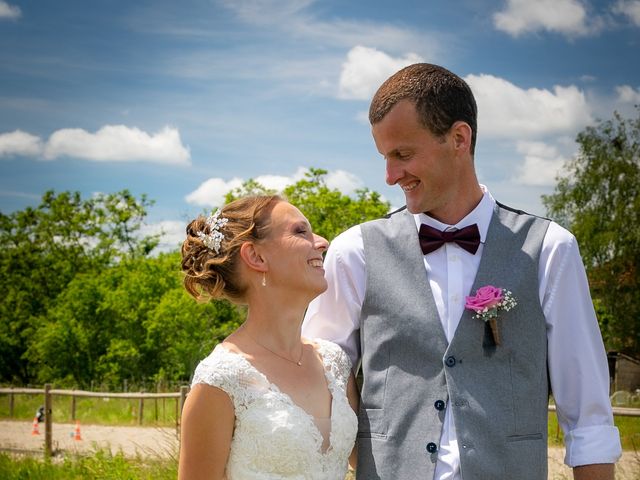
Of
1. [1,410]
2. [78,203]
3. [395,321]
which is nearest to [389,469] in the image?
[395,321]

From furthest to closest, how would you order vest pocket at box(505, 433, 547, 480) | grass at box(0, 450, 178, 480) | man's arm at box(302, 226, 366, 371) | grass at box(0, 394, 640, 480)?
grass at box(0, 394, 640, 480) < grass at box(0, 450, 178, 480) < man's arm at box(302, 226, 366, 371) < vest pocket at box(505, 433, 547, 480)

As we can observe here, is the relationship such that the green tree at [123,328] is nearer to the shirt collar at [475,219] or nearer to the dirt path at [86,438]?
the dirt path at [86,438]

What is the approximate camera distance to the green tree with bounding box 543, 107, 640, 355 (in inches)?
1079

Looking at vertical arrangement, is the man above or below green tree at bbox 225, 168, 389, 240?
below

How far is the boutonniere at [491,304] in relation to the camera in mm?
2449

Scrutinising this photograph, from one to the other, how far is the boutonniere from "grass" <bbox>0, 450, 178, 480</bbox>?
522cm

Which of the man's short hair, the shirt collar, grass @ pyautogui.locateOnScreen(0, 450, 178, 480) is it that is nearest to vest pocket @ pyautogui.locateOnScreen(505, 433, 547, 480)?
the shirt collar

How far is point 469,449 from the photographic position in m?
2.40

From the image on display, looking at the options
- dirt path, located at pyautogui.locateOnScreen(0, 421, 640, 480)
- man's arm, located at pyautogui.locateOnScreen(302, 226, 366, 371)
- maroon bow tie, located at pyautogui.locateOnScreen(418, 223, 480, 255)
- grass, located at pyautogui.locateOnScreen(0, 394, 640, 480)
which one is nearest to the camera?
maroon bow tie, located at pyautogui.locateOnScreen(418, 223, 480, 255)

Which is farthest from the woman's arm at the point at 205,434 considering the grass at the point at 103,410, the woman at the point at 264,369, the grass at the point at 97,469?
the grass at the point at 103,410

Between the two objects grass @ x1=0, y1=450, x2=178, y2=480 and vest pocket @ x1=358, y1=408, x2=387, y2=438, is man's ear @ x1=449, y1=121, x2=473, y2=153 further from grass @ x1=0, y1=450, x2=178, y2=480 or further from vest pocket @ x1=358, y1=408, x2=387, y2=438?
grass @ x1=0, y1=450, x2=178, y2=480

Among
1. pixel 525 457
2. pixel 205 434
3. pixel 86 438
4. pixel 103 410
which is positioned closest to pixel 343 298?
pixel 205 434

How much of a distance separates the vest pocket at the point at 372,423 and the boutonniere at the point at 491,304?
452 mm

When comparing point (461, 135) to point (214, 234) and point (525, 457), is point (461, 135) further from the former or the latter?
point (525, 457)
